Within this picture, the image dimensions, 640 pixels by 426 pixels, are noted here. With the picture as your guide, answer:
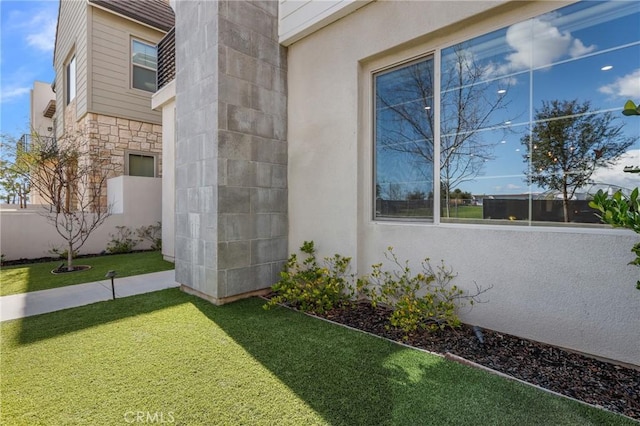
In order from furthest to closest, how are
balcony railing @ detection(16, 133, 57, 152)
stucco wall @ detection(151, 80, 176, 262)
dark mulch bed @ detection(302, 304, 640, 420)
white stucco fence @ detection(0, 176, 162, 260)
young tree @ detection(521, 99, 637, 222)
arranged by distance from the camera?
1. balcony railing @ detection(16, 133, 57, 152)
2. white stucco fence @ detection(0, 176, 162, 260)
3. stucco wall @ detection(151, 80, 176, 262)
4. young tree @ detection(521, 99, 637, 222)
5. dark mulch bed @ detection(302, 304, 640, 420)

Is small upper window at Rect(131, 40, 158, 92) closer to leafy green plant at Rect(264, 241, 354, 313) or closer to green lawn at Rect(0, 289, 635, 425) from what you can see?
green lawn at Rect(0, 289, 635, 425)

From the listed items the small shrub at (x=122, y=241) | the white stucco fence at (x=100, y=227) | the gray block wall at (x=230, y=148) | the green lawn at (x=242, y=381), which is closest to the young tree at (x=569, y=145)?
the green lawn at (x=242, y=381)

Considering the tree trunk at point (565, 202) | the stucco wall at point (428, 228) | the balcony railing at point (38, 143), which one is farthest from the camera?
the balcony railing at point (38, 143)

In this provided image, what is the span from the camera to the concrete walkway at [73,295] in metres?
4.03

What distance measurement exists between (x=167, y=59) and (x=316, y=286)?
22.9 ft

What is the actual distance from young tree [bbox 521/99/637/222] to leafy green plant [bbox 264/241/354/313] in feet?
8.03

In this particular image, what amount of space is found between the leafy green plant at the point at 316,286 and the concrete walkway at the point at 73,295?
2.15 metres

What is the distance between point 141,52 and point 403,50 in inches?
397

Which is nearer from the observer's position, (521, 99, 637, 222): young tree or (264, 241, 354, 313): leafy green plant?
(521, 99, 637, 222): young tree

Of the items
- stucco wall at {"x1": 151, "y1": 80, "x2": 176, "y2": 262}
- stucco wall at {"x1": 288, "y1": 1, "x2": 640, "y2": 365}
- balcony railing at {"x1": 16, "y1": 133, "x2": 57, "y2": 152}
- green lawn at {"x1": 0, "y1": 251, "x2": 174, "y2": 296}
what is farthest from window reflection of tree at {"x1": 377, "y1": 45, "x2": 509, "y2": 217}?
balcony railing at {"x1": 16, "y1": 133, "x2": 57, "y2": 152}

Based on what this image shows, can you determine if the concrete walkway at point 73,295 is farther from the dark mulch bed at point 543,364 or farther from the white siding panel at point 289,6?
the white siding panel at point 289,6

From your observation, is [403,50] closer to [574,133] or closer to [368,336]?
[574,133]

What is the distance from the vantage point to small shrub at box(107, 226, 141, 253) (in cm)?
852

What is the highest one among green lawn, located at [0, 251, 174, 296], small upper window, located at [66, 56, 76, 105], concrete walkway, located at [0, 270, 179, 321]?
small upper window, located at [66, 56, 76, 105]
